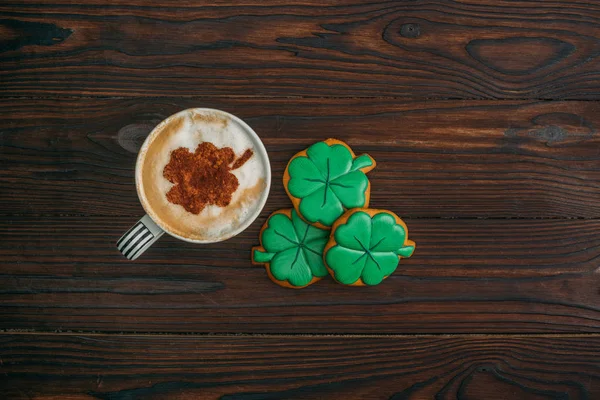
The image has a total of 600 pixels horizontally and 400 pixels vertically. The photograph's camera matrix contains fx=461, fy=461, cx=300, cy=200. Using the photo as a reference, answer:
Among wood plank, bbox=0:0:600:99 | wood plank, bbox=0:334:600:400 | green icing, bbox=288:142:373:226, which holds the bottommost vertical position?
wood plank, bbox=0:334:600:400

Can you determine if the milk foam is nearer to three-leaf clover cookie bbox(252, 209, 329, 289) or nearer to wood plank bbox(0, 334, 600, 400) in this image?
three-leaf clover cookie bbox(252, 209, 329, 289)

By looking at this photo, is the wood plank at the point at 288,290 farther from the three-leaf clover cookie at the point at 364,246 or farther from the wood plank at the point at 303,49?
the wood plank at the point at 303,49

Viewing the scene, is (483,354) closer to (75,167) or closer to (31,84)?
(75,167)

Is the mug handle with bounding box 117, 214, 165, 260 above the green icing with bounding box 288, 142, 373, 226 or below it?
below

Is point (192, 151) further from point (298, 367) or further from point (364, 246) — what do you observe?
point (298, 367)

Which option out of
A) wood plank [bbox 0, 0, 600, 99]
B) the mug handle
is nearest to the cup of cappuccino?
the mug handle
